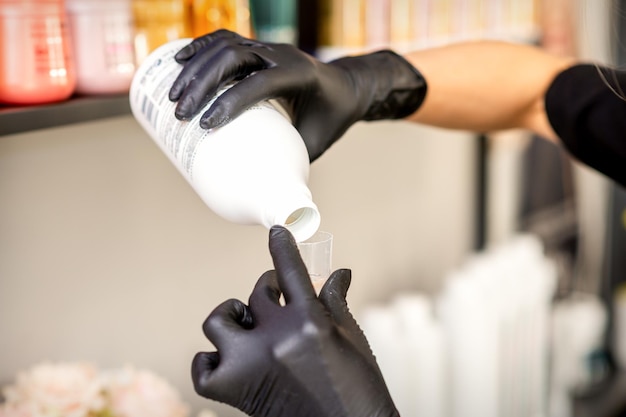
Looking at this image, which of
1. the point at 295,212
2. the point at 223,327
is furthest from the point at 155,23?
the point at 223,327

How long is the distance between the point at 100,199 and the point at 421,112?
1.87 ft

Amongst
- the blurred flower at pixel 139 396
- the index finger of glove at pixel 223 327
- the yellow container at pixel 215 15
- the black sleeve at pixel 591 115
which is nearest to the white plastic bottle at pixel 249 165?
the index finger of glove at pixel 223 327

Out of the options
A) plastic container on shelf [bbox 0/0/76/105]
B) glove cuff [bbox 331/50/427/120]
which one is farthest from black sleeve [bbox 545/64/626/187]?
plastic container on shelf [bbox 0/0/76/105]

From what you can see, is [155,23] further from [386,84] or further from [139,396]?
[139,396]

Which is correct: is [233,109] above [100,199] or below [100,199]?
above

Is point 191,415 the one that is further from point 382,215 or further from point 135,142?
point 382,215

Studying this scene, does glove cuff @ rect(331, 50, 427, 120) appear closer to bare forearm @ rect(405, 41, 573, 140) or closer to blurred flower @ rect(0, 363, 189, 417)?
bare forearm @ rect(405, 41, 573, 140)

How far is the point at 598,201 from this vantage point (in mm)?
2725

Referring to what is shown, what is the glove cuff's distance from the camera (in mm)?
1113

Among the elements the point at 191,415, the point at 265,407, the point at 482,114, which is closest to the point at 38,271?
the point at 191,415

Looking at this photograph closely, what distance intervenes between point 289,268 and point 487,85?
77 cm

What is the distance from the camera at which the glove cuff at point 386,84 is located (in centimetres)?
111

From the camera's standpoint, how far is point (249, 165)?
786mm

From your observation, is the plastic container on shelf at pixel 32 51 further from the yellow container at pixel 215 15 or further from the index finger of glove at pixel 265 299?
the index finger of glove at pixel 265 299
